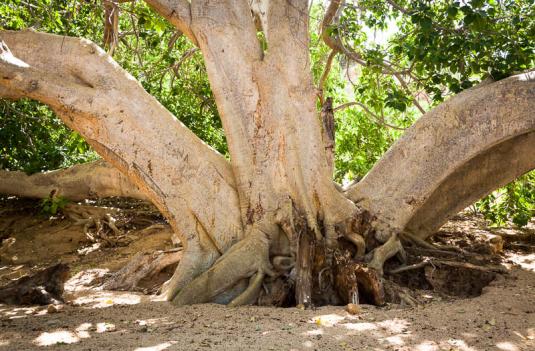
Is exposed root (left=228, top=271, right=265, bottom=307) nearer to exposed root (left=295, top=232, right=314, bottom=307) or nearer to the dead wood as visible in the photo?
exposed root (left=295, top=232, right=314, bottom=307)

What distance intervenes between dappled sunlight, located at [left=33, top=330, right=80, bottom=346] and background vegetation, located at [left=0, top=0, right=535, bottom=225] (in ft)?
11.5

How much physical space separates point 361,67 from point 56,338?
6.07 m

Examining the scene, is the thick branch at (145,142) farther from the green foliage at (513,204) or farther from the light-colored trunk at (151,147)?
the green foliage at (513,204)

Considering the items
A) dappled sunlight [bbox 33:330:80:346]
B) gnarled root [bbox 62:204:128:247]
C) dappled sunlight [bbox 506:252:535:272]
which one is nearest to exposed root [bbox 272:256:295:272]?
dappled sunlight [bbox 33:330:80:346]

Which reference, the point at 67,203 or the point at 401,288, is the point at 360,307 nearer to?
the point at 401,288

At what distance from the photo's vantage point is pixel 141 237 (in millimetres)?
8062

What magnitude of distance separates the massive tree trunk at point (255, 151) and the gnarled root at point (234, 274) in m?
0.01

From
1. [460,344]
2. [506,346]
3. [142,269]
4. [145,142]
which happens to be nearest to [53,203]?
[142,269]

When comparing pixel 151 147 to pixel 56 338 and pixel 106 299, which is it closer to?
pixel 106 299

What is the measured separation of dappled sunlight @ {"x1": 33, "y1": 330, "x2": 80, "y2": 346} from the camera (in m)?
3.62

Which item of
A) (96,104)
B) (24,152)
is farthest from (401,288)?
(24,152)

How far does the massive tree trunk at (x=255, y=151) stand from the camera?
4.95 m

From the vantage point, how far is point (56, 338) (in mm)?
3721

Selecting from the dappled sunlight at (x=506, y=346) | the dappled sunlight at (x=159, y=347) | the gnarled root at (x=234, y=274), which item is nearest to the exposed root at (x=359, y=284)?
the gnarled root at (x=234, y=274)
